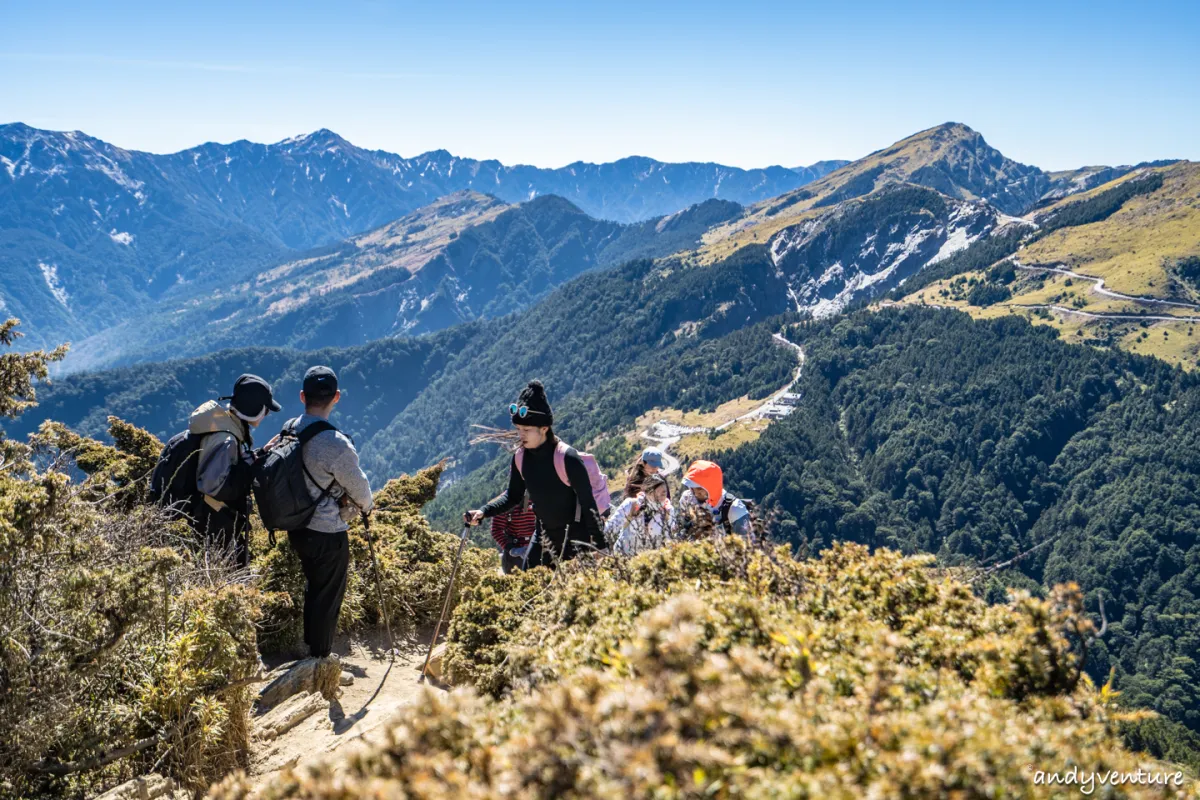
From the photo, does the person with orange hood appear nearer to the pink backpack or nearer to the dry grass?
the pink backpack

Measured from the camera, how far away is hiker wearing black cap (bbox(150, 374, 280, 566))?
6.95 metres

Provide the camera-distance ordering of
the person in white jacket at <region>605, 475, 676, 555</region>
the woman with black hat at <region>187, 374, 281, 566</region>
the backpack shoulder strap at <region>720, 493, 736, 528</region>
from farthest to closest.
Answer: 1. the backpack shoulder strap at <region>720, 493, 736, 528</region>
2. the woman with black hat at <region>187, 374, 281, 566</region>
3. the person in white jacket at <region>605, 475, 676, 555</region>

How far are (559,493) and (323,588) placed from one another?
2274 mm

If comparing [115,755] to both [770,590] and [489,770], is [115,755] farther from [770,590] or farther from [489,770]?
[770,590]

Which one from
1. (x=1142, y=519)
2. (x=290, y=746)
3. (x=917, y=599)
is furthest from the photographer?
(x=1142, y=519)

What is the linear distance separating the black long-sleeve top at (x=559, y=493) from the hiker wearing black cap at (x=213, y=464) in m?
2.66

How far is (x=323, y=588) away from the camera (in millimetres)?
6562

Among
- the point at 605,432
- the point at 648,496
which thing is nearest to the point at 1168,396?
the point at 605,432

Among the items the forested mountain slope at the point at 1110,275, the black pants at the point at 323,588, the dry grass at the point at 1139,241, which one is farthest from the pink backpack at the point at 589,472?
the dry grass at the point at 1139,241

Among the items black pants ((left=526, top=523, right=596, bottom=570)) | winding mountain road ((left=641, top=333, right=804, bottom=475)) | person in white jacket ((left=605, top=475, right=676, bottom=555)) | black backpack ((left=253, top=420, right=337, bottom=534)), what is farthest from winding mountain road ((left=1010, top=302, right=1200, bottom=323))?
black backpack ((left=253, top=420, right=337, bottom=534))

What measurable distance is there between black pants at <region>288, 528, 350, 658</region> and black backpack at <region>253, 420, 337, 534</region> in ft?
1.21

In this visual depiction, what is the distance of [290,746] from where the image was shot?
17.5 ft

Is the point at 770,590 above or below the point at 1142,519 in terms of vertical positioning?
above

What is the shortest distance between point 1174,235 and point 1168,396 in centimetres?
5505
